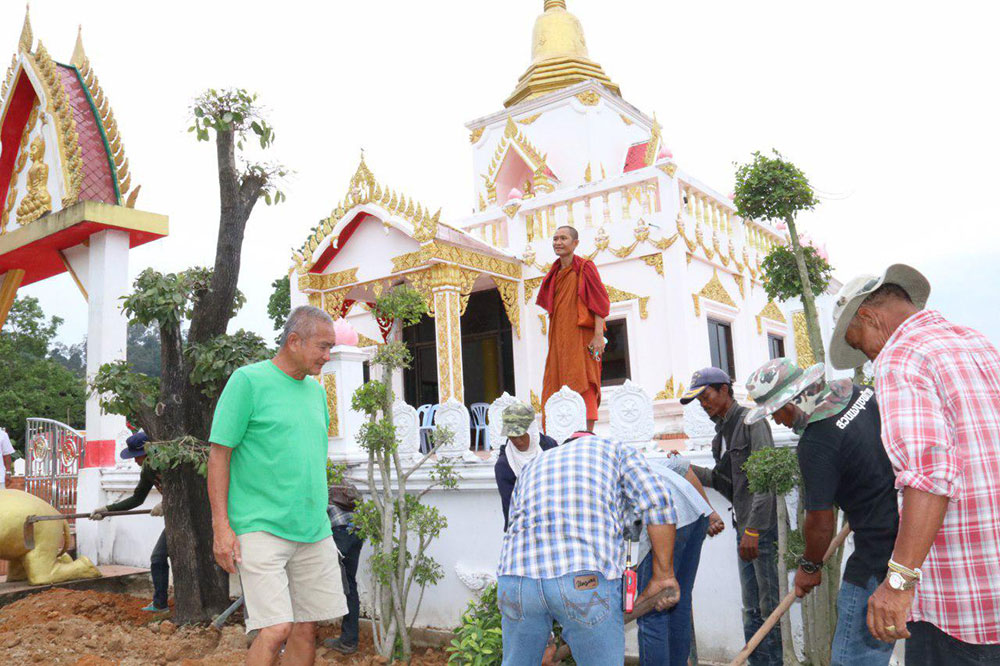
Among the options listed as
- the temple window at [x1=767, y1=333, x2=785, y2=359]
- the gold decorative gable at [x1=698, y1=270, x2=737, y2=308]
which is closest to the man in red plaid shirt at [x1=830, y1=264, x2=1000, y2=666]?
the gold decorative gable at [x1=698, y1=270, x2=737, y2=308]

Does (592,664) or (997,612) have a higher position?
(997,612)

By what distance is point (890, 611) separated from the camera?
7.00 feet

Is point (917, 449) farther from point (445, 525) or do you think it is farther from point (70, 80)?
point (70, 80)

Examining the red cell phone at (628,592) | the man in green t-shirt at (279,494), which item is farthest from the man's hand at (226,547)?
the red cell phone at (628,592)

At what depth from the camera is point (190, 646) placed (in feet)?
17.4

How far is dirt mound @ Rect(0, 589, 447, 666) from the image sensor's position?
503 cm

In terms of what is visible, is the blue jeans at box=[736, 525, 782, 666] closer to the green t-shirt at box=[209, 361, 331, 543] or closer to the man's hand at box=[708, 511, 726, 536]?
the man's hand at box=[708, 511, 726, 536]

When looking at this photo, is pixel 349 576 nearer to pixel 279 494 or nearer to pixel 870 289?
pixel 279 494

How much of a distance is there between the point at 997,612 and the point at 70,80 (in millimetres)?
10945

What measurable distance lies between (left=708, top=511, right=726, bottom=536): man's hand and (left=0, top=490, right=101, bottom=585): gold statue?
5949mm

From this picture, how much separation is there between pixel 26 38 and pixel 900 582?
11.8 m

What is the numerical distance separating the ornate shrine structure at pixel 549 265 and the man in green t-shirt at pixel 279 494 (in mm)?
5681

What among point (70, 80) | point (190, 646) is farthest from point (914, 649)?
point (70, 80)

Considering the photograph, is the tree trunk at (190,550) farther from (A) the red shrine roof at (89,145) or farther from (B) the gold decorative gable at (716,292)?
(B) the gold decorative gable at (716,292)
